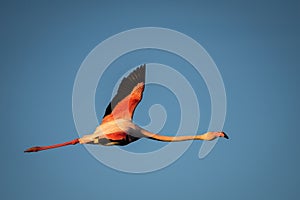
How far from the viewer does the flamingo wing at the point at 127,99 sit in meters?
18.2

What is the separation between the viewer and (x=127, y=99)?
59.8 feet

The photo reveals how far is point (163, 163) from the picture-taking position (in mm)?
18250

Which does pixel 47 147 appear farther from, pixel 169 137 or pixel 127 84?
pixel 169 137

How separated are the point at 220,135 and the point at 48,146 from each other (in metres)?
5.90

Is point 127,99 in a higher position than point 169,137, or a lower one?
higher

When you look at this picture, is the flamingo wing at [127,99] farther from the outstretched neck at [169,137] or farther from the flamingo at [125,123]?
the outstretched neck at [169,137]

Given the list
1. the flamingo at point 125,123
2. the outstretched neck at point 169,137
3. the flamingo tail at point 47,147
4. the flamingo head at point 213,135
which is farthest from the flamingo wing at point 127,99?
the flamingo head at point 213,135

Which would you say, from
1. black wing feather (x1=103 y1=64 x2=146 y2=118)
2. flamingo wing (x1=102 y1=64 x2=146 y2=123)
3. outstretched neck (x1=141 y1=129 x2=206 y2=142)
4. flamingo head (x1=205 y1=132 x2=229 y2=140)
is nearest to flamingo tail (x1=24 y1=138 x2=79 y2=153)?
flamingo wing (x1=102 y1=64 x2=146 y2=123)

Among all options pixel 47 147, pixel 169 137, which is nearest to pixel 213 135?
Answer: pixel 169 137

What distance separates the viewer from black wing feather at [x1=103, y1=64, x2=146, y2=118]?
59.6 feet

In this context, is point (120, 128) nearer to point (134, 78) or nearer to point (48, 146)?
point (134, 78)

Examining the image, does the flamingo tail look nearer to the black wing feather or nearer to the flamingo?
the flamingo

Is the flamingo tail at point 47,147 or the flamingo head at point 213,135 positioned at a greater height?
the flamingo head at point 213,135

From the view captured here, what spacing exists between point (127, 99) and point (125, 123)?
0.82 metres
